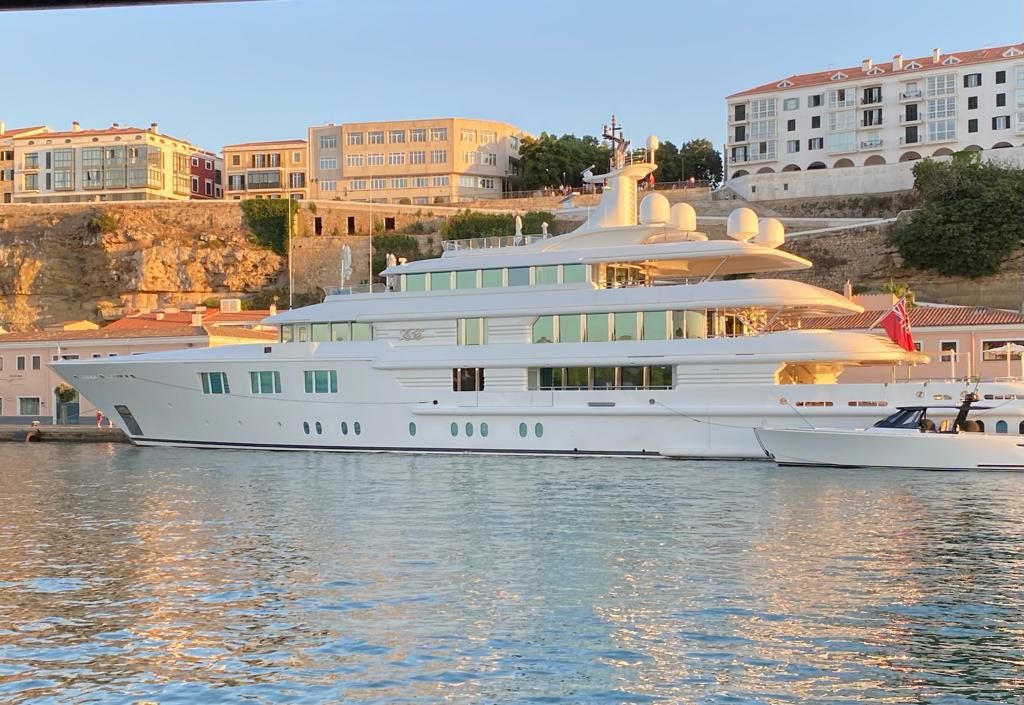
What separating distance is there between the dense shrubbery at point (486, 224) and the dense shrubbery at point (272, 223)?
9823mm

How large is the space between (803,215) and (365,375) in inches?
1655

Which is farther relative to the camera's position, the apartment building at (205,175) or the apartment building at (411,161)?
the apartment building at (205,175)

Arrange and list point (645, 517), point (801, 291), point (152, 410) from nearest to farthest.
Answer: point (645, 517) < point (801, 291) < point (152, 410)

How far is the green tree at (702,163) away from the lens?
81.6 m

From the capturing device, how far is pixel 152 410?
31.5m

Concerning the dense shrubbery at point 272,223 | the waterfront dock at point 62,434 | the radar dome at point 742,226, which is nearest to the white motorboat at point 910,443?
the radar dome at point 742,226

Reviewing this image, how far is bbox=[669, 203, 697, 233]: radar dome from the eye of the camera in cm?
2872

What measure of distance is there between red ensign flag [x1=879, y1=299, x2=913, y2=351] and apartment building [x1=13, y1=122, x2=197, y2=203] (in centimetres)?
6368

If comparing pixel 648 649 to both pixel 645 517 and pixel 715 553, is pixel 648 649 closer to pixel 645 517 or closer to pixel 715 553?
pixel 715 553

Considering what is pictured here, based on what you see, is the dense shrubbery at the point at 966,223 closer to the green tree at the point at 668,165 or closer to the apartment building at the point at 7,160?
the green tree at the point at 668,165

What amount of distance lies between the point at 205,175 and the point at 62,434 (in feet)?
170

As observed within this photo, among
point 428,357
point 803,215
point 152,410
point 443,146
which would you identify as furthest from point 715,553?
point 443,146

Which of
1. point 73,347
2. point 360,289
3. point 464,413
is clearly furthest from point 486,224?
point 464,413

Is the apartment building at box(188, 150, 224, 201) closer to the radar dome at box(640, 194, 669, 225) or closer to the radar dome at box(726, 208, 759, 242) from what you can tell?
the radar dome at box(640, 194, 669, 225)
